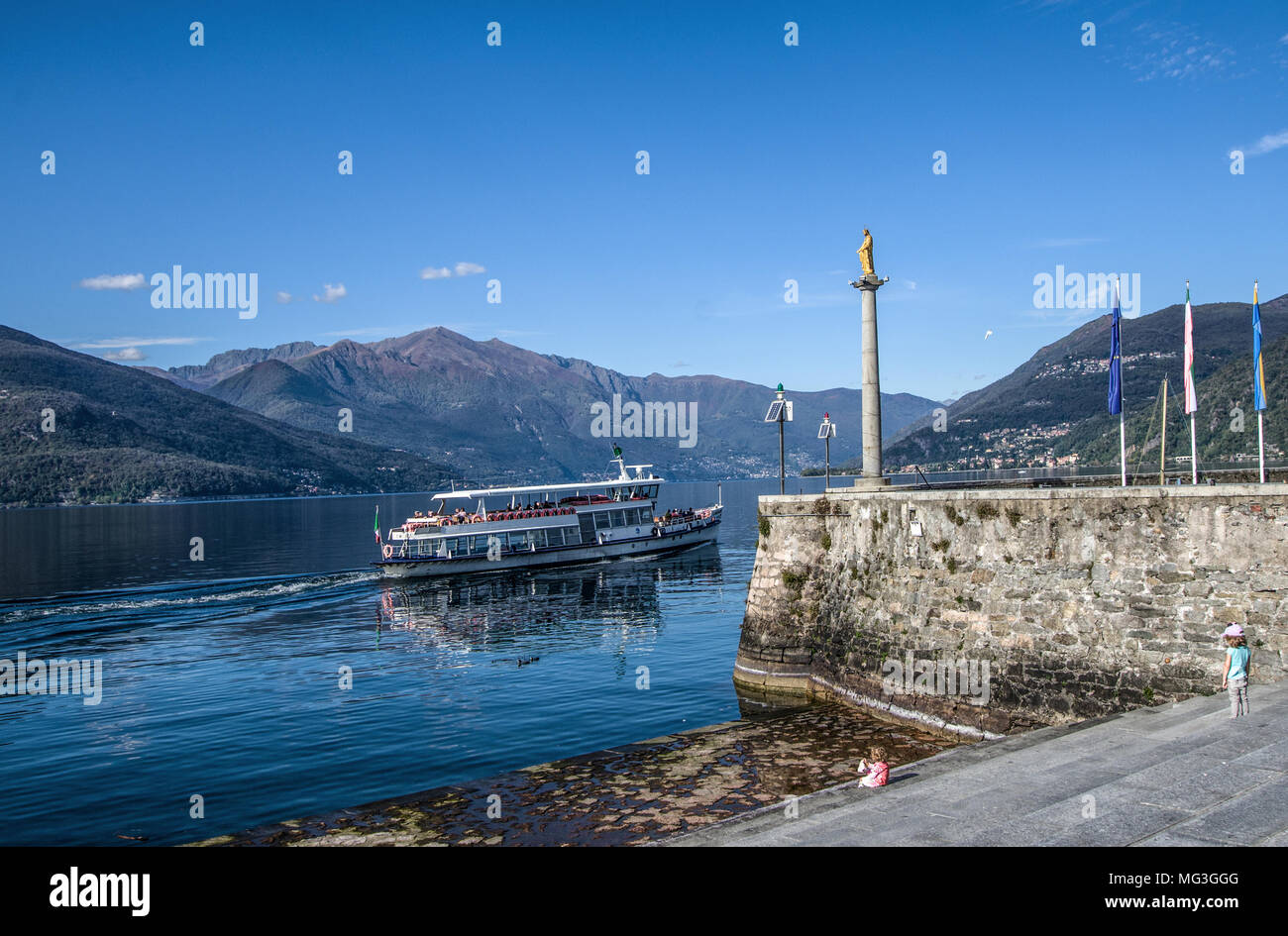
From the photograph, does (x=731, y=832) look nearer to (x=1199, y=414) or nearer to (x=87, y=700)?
(x=87, y=700)

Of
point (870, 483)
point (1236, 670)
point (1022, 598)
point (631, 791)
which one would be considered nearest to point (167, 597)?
point (870, 483)

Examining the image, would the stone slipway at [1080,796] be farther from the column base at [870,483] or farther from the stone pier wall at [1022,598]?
the column base at [870,483]

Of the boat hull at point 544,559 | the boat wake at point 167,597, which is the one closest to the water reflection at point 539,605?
the boat hull at point 544,559

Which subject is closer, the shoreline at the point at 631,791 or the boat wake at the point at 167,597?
the shoreline at the point at 631,791

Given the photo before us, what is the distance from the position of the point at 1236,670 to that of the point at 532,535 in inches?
2242

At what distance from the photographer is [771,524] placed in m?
26.8

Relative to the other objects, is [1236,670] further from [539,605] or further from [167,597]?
[167,597]

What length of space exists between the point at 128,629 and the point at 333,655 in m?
13.6

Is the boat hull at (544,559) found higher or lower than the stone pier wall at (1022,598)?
lower

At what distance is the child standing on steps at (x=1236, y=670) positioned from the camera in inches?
514

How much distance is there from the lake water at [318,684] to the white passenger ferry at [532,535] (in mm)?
2496

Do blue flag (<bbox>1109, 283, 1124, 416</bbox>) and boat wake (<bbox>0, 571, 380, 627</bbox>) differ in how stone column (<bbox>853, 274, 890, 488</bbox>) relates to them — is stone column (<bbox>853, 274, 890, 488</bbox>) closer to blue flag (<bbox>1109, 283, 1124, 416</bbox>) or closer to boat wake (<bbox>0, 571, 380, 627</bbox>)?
blue flag (<bbox>1109, 283, 1124, 416</bbox>)
